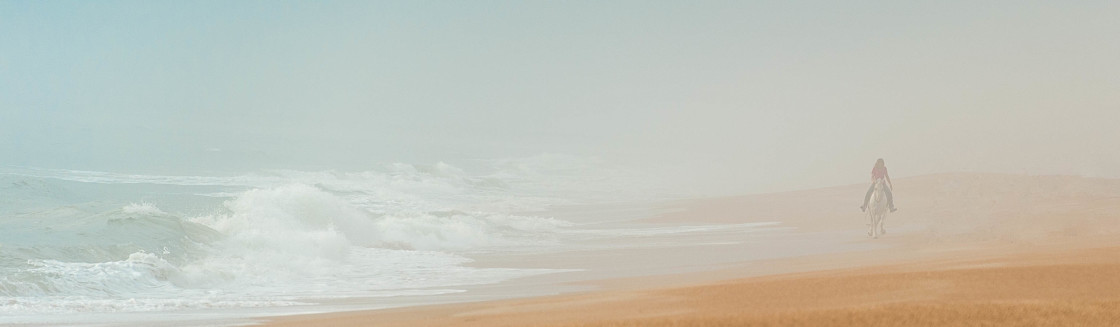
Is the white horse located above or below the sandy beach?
above

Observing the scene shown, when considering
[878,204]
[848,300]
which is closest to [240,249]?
[878,204]

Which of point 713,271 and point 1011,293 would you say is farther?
point 713,271

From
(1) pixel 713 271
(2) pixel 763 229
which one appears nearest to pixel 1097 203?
(2) pixel 763 229

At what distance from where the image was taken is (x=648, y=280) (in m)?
16.1

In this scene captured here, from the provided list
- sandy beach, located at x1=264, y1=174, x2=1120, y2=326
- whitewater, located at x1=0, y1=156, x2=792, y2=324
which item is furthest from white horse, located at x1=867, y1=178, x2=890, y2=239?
sandy beach, located at x1=264, y1=174, x2=1120, y2=326

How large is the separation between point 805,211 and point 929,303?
29765mm

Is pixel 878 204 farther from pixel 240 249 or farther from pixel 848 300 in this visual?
pixel 848 300

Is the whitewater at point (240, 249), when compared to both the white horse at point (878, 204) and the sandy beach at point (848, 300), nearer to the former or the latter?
the sandy beach at point (848, 300)

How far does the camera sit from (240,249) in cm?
2202

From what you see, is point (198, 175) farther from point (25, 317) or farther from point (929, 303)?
point (929, 303)

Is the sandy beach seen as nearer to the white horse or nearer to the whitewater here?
the whitewater

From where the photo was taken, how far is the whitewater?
14680 millimetres

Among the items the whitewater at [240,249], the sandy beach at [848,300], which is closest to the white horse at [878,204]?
the whitewater at [240,249]

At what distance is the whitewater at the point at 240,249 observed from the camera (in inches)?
578
